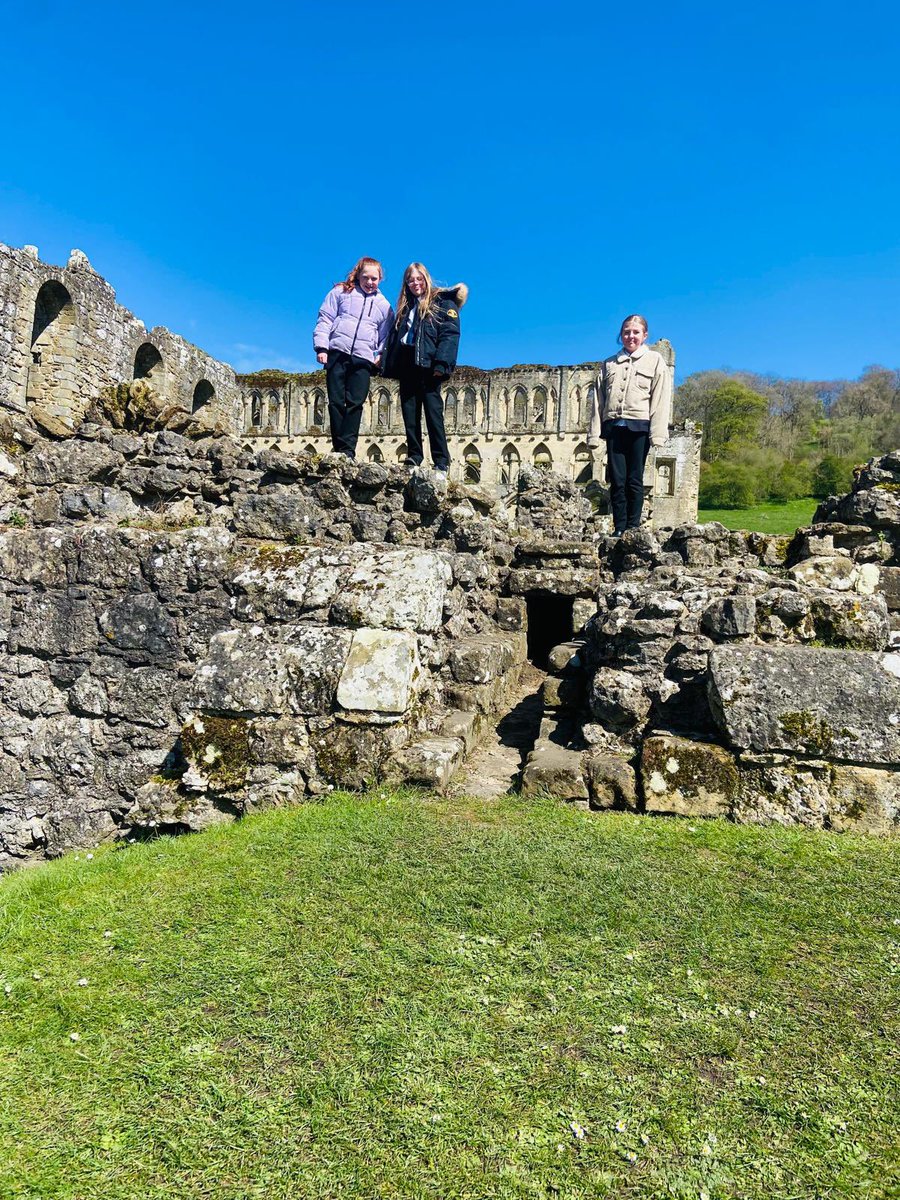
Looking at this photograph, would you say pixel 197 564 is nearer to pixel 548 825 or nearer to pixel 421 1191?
pixel 548 825

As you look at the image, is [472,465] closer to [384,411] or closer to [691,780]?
[384,411]

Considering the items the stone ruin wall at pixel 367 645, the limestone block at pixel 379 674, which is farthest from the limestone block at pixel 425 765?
the limestone block at pixel 379 674

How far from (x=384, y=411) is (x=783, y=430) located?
3761 cm

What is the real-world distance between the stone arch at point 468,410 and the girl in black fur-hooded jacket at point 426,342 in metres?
34.3

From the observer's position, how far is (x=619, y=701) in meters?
4.27

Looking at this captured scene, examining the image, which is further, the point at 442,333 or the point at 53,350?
the point at 53,350

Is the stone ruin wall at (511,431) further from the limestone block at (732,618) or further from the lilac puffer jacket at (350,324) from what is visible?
the limestone block at (732,618)

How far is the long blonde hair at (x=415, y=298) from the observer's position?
6.78 metres

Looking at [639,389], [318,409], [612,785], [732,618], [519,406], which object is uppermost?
[519,406]

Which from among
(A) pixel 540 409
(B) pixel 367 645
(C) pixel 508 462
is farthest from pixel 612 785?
(A) pixel 540 409

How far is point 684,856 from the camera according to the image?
331 cm

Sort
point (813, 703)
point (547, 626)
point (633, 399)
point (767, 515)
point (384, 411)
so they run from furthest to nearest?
point (384, 411) < point (767, 515) < point (547, 626) < point (633, 399) < point (813, 703)

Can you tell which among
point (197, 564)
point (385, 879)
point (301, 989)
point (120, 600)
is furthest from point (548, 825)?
point (120, 600)

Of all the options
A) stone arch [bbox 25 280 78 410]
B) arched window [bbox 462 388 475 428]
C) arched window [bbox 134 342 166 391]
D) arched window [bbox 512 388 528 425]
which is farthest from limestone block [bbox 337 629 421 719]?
arched window [bbox 512 388 528 425]
